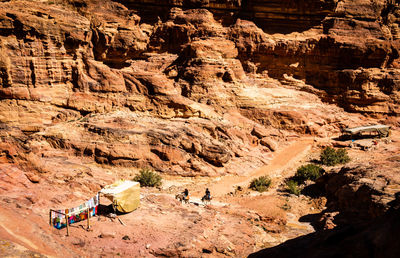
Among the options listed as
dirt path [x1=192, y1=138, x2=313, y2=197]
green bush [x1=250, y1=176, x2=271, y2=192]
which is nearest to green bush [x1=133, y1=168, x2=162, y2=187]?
dirt path [x1=192, y1=138, x2=313, y2=197]

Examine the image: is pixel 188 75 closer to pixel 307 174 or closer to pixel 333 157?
pixel 307 174

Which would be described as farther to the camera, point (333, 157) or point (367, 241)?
point (333, 157)

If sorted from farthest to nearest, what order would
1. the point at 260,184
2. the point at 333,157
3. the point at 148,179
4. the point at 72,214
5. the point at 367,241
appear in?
the point at 333,157, the point at 260,184, the point at 148,179, the point at 72,214, the point at 367,241

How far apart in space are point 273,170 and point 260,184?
4.15m

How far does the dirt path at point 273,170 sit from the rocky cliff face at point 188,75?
107cm

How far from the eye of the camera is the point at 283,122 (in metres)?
31.3

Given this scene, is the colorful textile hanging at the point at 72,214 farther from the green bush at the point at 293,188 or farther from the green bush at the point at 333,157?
the green bush at the point at 333,157

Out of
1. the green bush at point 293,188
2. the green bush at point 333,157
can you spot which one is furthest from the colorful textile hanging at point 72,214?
the green bush at point 333,157

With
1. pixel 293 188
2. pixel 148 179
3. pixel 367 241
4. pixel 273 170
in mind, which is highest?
pixel 367 241

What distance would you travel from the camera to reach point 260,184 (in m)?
20.6

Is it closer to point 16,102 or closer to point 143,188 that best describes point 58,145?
point 16,102

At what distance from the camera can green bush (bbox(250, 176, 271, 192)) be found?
20.3m

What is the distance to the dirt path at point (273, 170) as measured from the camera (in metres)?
20.2

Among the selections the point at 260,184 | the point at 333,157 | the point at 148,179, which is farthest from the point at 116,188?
the point at 333,157
